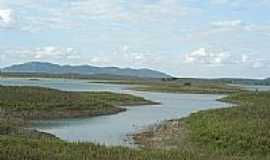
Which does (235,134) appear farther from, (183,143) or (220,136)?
(183,143)

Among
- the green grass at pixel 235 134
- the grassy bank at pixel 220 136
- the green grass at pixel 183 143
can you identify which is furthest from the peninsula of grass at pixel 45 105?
the green grass at pixel 235 134

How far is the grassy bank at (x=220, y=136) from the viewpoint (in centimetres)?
2744

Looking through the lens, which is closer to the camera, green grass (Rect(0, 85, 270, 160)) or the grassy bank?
green grass (Rect(0, 85, 270, 160))

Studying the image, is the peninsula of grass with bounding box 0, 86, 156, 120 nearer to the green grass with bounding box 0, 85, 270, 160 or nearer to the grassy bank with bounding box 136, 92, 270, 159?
the green grass with bounding box 0, 85, 270, 160

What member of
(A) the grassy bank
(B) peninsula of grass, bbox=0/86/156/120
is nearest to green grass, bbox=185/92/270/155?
(A) the grassy bank

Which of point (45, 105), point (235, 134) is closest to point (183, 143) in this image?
point (235, 134)

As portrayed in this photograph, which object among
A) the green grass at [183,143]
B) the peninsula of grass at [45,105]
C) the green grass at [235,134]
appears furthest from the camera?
the peninsula of grass at [45,105]

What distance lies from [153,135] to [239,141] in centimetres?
857

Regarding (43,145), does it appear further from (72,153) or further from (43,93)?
(43,93)

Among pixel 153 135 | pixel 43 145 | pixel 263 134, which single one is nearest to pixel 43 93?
pixel 153 135

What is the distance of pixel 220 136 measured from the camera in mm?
30391

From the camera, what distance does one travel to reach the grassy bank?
27.4 metres

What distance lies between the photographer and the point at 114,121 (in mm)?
47250

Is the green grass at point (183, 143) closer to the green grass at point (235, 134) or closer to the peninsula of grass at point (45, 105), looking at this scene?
the green grass at point (235, 134)
